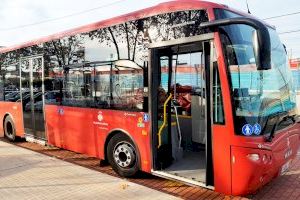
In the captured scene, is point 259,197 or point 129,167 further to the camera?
point 129,167

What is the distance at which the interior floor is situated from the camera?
6.14 meters

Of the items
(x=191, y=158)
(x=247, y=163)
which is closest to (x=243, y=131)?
(x=247, y=163)

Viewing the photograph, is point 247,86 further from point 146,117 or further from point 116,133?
point 116,133

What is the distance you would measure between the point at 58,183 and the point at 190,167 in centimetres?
238

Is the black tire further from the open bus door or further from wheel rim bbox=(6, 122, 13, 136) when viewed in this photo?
the open bus door

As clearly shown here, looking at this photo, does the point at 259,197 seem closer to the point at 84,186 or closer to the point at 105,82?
the point at 84,186

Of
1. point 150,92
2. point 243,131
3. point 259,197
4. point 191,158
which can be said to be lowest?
point 259,197

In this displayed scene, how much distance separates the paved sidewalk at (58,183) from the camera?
600 cm

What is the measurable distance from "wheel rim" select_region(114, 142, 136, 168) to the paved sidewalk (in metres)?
0.33

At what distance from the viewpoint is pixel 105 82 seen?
7250 mm

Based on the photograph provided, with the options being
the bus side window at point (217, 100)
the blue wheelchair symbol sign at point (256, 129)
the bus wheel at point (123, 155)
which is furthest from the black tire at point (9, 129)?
the blue wheelchair symbol sign at point (256, 129)

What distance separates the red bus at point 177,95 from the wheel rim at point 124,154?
0.02 metres

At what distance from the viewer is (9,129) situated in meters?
11.5

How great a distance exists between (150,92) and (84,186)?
2.01 m
